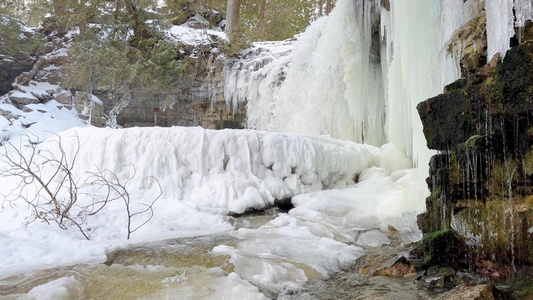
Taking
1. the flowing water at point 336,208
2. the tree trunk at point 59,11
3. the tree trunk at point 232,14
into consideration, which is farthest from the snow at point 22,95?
the flowing water at point 336,208

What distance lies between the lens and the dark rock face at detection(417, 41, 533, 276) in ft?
7.96

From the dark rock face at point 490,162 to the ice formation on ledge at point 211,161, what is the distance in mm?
3176

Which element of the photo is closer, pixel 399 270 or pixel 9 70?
pixel 399 270

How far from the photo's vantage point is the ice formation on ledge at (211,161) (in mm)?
5594

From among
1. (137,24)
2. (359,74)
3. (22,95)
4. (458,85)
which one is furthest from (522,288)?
(22,95)

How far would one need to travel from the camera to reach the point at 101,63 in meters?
11.4

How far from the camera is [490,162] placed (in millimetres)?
2654

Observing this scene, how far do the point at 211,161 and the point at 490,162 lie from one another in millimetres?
4234

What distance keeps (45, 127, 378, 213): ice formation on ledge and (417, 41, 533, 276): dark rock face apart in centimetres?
318

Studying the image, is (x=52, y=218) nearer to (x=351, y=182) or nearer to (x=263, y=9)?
(x=351, y=182)

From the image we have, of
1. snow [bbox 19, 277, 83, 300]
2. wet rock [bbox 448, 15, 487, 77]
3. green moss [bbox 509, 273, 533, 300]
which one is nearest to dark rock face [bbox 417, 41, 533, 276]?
wet rock [bbox 448, 15, 487, 77]

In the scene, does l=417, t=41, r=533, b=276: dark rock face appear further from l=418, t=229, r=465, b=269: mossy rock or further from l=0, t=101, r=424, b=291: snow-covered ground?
l=0, t=101, r=424, b=291: snow-covered ground

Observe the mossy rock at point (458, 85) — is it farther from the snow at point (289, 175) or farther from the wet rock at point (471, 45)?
the snow at point (289, 175)

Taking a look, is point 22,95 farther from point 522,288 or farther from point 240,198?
point 522,288
